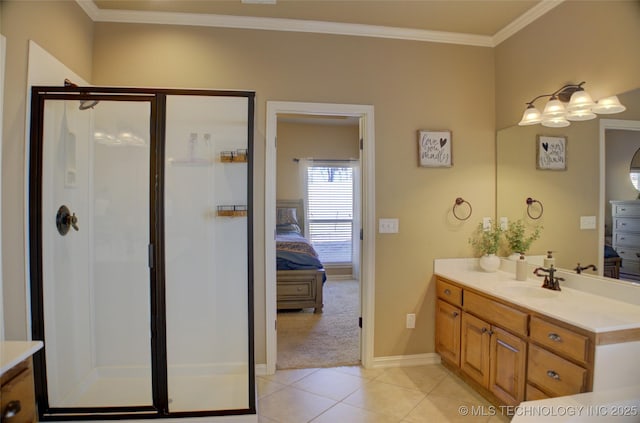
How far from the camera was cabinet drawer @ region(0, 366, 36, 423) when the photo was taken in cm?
109

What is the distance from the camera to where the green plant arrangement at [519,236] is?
269cm

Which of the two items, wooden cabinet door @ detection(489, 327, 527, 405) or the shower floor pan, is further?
the shower floor pan

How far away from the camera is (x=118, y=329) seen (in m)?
2.61

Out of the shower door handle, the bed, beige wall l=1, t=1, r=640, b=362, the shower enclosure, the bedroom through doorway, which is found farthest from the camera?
the bedroom through doorway

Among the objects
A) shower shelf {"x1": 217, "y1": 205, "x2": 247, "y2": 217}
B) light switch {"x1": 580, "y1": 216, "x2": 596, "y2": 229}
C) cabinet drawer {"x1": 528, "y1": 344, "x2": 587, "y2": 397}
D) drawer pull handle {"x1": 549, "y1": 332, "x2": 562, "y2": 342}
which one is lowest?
cabinet drawer {"x1": 528, "y1": 344, "x2": 587, "y2": 397}

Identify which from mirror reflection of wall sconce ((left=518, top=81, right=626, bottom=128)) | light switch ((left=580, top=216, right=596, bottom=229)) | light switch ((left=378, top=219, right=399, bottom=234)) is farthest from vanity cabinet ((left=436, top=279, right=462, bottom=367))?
mirror reflection of wall sconce ((left=518, top=81, right=626, bottom=128))

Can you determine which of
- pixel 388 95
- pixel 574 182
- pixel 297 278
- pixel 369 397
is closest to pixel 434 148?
pixel 388 95

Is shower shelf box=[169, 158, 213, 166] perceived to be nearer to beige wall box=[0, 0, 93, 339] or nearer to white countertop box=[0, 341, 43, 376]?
beige wall box=[0, 0, 93, 339]

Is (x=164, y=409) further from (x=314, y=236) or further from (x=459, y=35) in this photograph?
(x=314, y=236)

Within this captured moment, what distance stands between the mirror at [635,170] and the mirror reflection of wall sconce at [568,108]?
0.29m

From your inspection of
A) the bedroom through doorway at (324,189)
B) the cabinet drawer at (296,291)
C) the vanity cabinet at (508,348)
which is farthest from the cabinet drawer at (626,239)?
the bedroom through doorway at (324,189)

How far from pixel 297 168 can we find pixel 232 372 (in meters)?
4.29

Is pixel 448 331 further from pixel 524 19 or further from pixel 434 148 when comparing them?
pixel 524 19

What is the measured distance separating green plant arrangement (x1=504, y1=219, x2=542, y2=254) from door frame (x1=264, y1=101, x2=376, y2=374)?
1.12m
